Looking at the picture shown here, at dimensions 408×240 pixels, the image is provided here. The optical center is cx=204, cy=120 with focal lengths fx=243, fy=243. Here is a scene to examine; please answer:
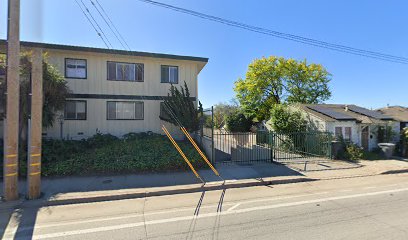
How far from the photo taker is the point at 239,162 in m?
11.9

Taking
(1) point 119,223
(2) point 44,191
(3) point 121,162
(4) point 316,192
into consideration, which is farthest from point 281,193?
(2) point 44,191

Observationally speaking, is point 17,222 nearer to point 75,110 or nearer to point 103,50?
point 75,110

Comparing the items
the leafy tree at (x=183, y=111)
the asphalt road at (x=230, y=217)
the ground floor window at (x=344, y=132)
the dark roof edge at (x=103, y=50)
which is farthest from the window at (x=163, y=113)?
the ground floor window at (x=344, y=132)

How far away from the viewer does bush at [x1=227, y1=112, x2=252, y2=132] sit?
27.0 m

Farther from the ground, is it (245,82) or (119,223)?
(245,82)

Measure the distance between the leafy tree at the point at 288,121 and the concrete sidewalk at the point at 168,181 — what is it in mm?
6030

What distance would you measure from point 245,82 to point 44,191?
2891cm

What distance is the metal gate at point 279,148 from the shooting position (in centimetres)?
1291

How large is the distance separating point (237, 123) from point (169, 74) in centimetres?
1390

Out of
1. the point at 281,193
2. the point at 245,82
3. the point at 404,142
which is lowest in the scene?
the point at 281,193

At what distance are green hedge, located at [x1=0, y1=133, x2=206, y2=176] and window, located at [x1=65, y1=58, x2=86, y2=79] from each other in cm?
397

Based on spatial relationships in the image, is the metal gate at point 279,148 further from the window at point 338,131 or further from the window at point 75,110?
the window at point 75,110

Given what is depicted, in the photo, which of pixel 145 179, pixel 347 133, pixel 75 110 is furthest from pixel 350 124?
pixel 75 110

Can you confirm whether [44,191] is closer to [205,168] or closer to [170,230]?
[170,230]
